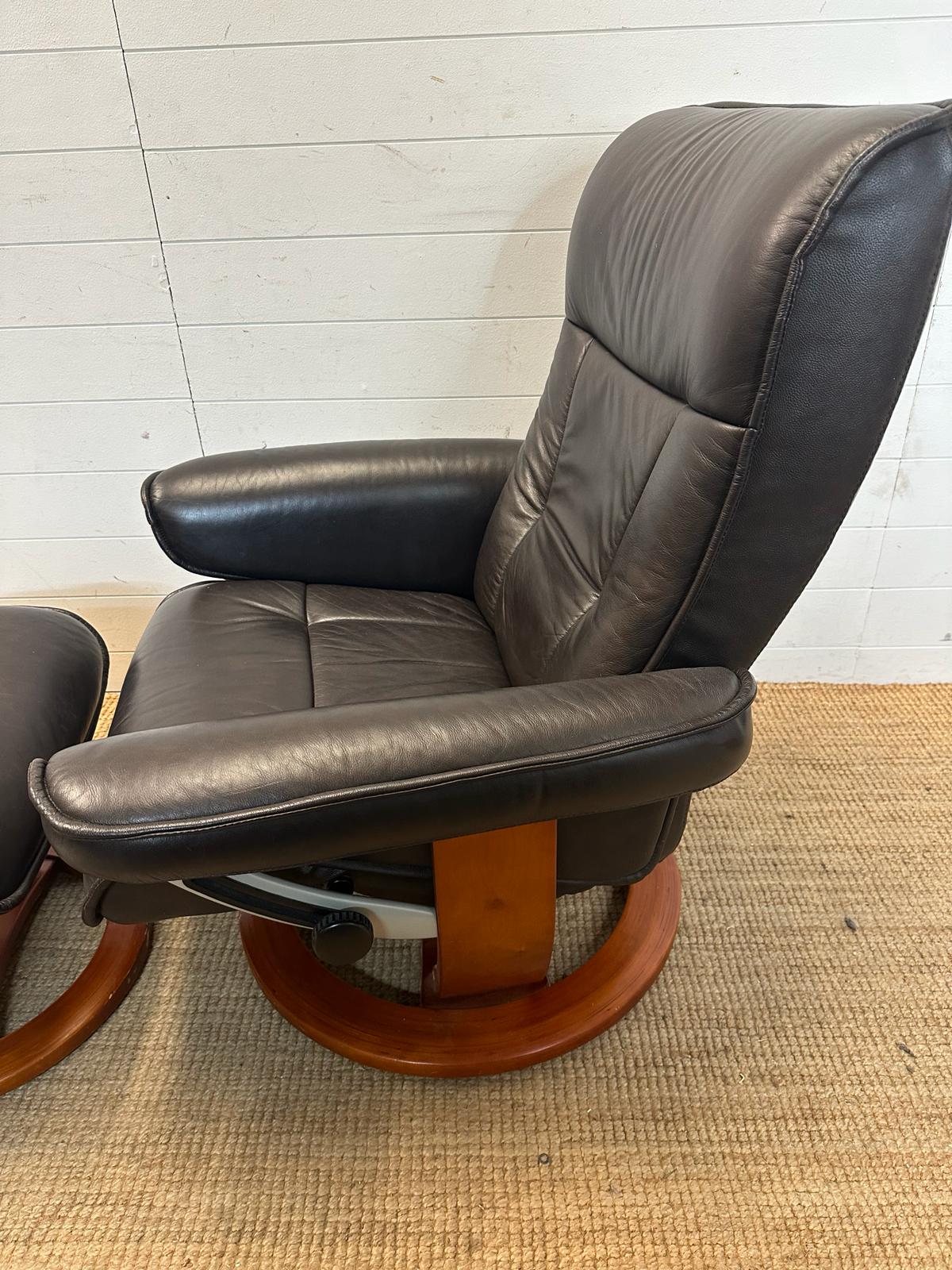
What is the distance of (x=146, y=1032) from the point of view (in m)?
1.15

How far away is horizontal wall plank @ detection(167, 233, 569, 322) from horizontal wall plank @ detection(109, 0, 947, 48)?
275 millimetres

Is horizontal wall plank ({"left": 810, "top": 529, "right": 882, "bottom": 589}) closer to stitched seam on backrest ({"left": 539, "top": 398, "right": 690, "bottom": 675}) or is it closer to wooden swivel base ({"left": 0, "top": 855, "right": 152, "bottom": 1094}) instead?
stitched seam on backrest ({"left": 539, "top": 398, "right": 690, "bottom": 675})

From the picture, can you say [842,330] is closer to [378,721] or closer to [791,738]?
[378,721]

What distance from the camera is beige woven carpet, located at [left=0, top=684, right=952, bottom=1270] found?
3.07 feet

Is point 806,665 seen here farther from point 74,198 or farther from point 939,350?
point 74,198

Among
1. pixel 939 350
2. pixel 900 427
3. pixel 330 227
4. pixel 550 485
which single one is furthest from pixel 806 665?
pixel 330 227

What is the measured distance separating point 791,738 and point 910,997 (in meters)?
0.55

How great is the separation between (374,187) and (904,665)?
4.36 ft

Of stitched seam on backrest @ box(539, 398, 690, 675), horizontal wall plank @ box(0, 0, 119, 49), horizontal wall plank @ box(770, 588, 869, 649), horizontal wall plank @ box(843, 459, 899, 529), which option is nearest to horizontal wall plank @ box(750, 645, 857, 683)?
horizontal wall plank @ box(770, 588, 869, 649)

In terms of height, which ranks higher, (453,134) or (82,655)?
(453,134)

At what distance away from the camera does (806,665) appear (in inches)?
70.7

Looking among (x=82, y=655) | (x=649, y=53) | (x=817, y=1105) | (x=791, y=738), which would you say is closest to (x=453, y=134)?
(x=649, y=53)

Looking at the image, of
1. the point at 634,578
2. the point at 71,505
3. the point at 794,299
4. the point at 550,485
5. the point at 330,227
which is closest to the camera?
the point at 794,299

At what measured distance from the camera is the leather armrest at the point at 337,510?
1.28 metres
